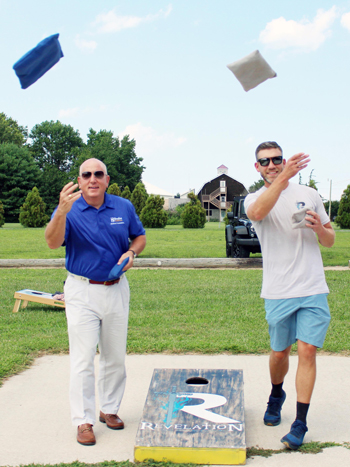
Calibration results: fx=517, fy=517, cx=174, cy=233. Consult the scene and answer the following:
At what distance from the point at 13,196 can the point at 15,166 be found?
11.9 feet

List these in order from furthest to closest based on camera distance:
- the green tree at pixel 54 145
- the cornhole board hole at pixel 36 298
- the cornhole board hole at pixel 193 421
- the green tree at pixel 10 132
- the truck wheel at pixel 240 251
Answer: the green tree at pixel 54 145, the green tree at pixel 10 132, the truck wheel at pixel 240 251, the cornhole board hole at pixel 36 298, the cornhole board hole at pixel 193 421

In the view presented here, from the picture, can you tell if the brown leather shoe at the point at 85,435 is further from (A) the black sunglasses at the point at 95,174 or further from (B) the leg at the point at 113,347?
(A) the black sunglasses at the point at 95,174

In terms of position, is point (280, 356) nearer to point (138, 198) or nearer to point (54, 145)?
point (138, 198)

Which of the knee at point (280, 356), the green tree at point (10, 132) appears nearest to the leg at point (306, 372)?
the knee at point (280, 356)

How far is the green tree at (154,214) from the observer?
123ft

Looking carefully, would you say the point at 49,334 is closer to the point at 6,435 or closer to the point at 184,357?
the point at 184,357

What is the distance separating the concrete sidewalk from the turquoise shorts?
0.70 m

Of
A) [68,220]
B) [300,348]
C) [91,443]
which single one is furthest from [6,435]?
[300,348]

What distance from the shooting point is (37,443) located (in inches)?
138

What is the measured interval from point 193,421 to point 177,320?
396cm

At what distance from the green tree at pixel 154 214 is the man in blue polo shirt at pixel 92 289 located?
3360 cm

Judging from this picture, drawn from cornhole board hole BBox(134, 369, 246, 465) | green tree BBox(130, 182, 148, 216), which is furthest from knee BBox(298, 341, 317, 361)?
green tree BBox(130, 182, 148, 216)

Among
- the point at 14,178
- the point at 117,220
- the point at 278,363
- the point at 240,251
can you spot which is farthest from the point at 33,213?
the point at 278,363

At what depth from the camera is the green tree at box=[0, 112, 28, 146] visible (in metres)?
71.6
